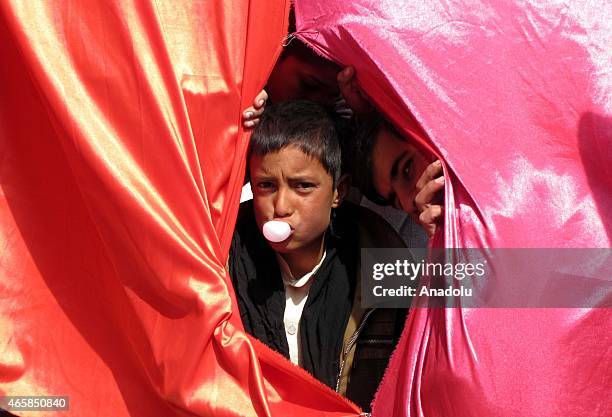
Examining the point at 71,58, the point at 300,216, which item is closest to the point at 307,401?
the point at 300,216

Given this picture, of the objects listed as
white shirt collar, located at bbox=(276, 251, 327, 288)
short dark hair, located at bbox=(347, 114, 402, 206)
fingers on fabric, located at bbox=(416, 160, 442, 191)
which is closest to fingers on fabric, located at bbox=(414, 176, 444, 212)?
fingers on fabric, located at bbox=(416, 160, 442, 191)

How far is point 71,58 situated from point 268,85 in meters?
0.59

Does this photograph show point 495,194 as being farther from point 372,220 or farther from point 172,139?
point 172,139

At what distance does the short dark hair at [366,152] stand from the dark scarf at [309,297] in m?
0.12

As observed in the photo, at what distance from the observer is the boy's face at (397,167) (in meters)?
2.30

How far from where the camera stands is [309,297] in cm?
236

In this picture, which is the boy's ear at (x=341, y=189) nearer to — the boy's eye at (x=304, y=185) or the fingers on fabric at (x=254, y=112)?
the boy's eye at (x=304, y=185)

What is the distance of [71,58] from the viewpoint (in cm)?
212

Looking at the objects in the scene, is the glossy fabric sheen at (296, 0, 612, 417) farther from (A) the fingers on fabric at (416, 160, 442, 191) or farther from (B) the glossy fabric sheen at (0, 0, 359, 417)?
(B) the glossy fabric sheen at (0, 0, 359, 417)

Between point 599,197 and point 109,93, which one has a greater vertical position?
point 109,93

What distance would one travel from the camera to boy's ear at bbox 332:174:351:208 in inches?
94.6

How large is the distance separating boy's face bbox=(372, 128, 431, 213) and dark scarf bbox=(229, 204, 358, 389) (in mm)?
164

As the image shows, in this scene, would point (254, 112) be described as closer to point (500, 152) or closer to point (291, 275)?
point (291, 275)

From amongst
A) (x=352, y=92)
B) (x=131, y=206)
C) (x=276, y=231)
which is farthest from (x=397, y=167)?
(x=131, y=206)
